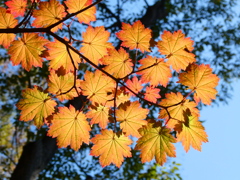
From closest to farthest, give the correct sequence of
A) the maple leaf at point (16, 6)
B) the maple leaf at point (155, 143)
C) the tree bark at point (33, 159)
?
the maple leaf at point (155, 143) < the maple leaf at point (16, 6) < the tree bark at point (33, 159)

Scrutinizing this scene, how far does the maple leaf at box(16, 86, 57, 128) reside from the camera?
4.78 feet

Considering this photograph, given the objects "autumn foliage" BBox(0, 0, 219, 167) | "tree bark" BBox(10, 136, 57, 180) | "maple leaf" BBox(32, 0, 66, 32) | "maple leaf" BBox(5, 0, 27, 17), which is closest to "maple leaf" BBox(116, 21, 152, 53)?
"autumn foliage" BBox(0, 0, 219, 167)

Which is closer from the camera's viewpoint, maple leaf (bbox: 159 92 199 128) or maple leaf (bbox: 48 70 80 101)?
maple leaf (bbox: 159 92 199 128)

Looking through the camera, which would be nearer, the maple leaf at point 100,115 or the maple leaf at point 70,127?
the maple leaf at point 70,127

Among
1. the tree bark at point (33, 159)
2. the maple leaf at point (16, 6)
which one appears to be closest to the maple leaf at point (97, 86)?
the maple leaf at point (16, 6)

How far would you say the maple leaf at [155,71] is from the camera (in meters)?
1.52

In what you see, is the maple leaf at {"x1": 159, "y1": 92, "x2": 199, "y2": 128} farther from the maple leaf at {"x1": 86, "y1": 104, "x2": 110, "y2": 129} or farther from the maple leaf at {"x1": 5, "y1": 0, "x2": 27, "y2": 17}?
the maple leaf at {"x1": 5, "y1": 0, "x2": 27, "y2": 17}

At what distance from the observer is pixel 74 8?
5.21ft

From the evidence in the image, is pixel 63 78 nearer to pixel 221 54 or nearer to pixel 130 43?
pixel 130 43

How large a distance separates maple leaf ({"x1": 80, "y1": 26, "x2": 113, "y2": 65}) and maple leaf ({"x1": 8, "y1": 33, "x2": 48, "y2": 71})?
0.29 metres

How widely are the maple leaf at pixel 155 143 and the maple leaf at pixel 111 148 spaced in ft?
0.36

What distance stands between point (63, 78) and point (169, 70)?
0.67 m

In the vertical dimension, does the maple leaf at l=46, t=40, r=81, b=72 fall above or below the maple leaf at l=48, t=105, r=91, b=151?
above

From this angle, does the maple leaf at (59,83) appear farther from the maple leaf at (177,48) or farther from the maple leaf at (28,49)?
the maple leaf at (177,48)
